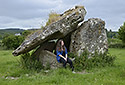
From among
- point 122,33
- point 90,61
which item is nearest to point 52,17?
point 90,61

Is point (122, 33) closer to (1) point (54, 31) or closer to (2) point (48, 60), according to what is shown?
(2) point (48, 60)

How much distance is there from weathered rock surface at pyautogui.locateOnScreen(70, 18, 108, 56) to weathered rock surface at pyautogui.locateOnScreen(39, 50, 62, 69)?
5.78ft

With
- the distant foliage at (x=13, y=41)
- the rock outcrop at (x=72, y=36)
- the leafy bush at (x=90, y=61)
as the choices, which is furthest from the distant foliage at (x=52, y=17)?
the distant foliage at (x=13, y=41)

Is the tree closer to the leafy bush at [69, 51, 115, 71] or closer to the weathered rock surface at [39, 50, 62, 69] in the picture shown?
the leafy bush at [69, 51, 115, 71]

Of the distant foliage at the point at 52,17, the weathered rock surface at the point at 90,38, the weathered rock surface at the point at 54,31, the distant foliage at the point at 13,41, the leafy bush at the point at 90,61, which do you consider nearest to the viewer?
the weathered rock surface at the point at 54,31

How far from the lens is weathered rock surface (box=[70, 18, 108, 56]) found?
11.6 m

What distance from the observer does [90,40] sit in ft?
39.0

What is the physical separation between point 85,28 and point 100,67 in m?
3.04

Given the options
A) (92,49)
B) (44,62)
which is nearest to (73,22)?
(92,49)

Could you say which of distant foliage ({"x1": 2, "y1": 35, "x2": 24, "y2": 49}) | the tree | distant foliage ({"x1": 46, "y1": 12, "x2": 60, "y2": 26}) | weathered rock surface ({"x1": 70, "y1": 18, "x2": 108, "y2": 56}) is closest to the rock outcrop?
weathered rock surface ({"x1": 70, "y1": 18, "x2": 108, "y2": 56})

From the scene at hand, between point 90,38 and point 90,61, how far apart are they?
1.87 meters

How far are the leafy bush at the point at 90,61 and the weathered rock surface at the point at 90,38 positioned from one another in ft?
1.50

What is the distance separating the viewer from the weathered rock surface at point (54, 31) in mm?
10195

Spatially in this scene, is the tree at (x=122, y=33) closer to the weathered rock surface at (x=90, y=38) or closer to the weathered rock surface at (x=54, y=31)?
the weathered rock surface at (x=90, y=38)
